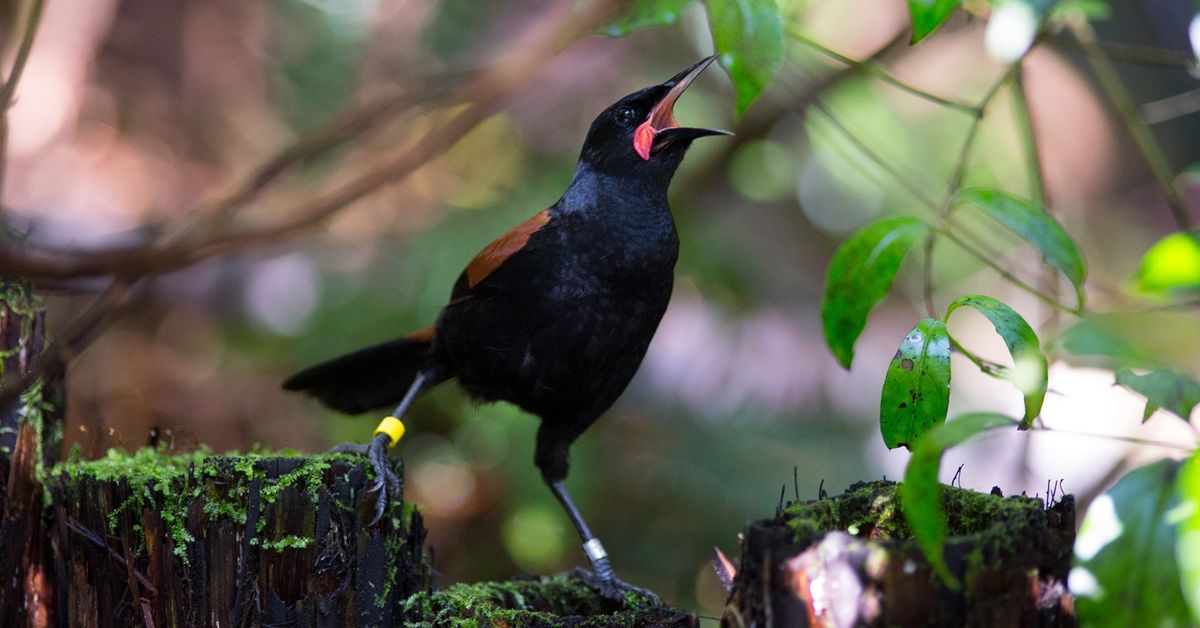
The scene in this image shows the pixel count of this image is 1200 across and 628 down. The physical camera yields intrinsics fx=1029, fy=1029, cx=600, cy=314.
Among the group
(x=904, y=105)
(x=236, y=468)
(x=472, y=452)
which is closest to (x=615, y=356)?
(x=236, y=468)

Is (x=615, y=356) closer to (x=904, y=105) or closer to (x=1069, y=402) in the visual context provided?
(x=1069, y=402)

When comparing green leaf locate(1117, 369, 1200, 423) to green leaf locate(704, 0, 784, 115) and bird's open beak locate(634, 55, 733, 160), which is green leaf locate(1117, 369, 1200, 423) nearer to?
green leaf locate(704, 0, 784, 115)

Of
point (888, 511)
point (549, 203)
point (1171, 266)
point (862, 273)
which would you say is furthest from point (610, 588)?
point (549, 203)

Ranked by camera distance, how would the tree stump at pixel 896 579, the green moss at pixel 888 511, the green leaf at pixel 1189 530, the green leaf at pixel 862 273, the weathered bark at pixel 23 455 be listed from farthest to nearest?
the weathered bark at pixel 23 455
the green leaf at pixel 862 273
the green moss at pixel 888 511
the tree stump at pixel 896 579
the green leaf at pixel 1189 530

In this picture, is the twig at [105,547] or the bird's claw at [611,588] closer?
the twig at [105,547]

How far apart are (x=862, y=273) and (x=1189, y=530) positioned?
831mm

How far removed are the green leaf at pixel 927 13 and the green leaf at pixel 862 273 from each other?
350mm

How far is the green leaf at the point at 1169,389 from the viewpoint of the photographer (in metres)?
1.28

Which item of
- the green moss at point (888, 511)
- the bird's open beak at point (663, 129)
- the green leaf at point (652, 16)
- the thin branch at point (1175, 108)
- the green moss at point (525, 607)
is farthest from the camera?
the thin branch at point (1175, 108)

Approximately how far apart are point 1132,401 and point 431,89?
374 cm

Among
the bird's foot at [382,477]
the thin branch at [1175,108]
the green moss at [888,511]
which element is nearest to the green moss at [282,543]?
the bird's foot at [382,477]

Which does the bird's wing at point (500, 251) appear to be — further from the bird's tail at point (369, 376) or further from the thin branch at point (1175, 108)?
the thin branch at point (1175, 108)

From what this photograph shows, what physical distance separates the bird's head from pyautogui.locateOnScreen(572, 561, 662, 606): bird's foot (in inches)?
42.7

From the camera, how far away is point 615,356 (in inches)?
106
